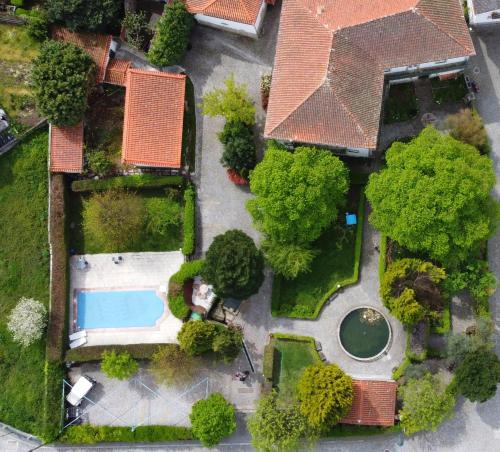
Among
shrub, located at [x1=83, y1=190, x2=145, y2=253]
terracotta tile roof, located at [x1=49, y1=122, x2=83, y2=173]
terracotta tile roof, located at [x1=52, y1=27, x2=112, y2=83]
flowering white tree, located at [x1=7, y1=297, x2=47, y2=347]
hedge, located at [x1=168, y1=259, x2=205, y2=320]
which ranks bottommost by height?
flowering white tree, located at [x1=7, y1=297, x2=47, y2=347]

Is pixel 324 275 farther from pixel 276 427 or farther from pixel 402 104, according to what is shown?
pixel 402 104

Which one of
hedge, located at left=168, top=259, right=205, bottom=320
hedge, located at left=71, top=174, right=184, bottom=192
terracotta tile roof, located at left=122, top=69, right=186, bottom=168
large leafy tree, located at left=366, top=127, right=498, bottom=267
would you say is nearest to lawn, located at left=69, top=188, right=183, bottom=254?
hedge, located at left=71, top=174, right=184, bottom=192

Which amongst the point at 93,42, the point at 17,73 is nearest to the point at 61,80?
the point at 93,42

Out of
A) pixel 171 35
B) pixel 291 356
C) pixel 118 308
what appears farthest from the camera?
pixel 118 308

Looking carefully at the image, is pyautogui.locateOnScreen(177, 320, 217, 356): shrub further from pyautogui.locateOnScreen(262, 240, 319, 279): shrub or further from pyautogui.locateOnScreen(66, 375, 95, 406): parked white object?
pyautogui.locateOnScreen(66, 375, 95, 406): parked white object

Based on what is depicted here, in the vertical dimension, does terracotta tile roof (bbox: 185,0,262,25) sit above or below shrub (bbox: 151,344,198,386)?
above

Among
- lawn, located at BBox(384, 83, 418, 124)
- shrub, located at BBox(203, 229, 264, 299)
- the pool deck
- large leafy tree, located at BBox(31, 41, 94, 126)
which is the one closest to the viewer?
shrub, located at BBox(203, 229, 264, 299)
